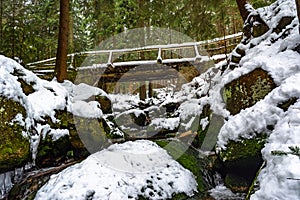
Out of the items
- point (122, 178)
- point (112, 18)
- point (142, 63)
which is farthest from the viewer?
point (112, 18)

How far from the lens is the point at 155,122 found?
1098 cm

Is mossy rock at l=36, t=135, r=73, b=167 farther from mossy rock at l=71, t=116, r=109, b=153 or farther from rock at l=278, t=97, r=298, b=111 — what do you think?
rock at l=278, t=97, r=298, b=111

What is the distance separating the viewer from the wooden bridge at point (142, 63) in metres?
12.5

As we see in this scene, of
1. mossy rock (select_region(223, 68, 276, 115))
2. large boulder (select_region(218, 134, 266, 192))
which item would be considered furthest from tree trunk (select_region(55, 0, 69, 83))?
large boulder (select_region(218, 134, 266, 192))

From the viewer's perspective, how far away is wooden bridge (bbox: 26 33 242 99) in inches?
494

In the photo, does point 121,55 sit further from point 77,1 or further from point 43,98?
point 43,98

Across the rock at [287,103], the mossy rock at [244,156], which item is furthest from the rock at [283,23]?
the mossy rock at [244,156]

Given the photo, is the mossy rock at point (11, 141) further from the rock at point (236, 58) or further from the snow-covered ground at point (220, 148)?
the rock at point (236, 58)

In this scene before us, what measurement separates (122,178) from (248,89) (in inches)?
102

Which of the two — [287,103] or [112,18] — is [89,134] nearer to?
[287,103]

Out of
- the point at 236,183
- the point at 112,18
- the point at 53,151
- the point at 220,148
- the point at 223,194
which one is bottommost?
the point at 223,194

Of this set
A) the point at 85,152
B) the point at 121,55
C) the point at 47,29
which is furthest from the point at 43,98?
the point at 47,29

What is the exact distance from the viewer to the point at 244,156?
3.96 meters

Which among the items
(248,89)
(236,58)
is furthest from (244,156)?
(236,58)
